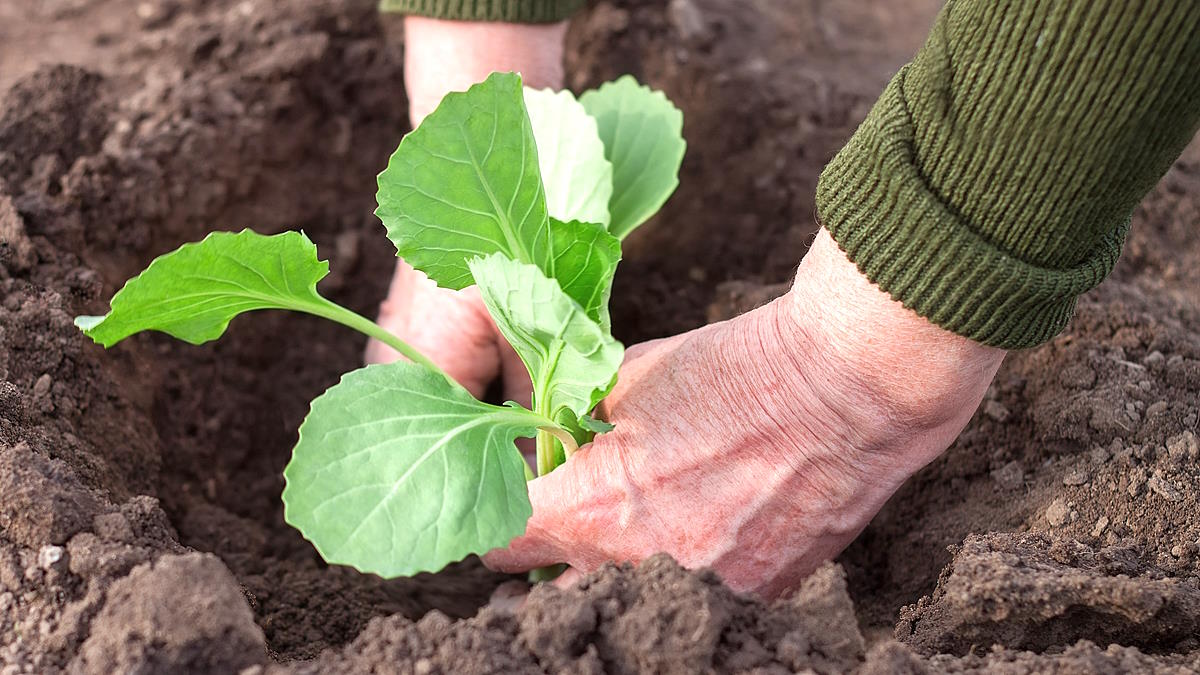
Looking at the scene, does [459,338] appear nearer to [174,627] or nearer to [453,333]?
[453,333]

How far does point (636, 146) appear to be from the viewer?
1689 mm

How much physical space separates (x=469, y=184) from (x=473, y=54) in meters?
0.71

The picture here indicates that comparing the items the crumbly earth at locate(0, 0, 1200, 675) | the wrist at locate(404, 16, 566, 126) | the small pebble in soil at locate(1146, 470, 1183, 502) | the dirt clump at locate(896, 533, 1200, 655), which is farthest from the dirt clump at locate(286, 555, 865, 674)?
the wrist at locate(404, 16, 566, 126)

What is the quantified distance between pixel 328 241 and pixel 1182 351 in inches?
65.2

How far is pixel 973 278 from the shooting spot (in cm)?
117

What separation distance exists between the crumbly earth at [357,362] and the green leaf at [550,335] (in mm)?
234

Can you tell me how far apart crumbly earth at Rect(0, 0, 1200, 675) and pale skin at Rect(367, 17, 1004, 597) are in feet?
0.55

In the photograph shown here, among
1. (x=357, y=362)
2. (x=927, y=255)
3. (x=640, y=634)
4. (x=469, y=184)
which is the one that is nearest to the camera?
(x=640, y=634)

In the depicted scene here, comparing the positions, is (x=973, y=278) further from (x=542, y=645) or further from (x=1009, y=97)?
(x=542, y=645)

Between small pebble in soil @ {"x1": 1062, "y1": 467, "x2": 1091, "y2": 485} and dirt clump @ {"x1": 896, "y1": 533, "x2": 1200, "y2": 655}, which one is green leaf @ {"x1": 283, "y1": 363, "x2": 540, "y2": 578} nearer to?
dirt clump @ {"x1": 896, "y1": 533, "x2": 1200, "y2": 655}

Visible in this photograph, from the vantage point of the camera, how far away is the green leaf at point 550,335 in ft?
3.71

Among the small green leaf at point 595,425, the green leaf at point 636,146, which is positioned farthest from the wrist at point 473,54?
the small green leaf at point 595,425

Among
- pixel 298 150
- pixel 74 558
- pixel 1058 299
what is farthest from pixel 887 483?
pixel 298 150

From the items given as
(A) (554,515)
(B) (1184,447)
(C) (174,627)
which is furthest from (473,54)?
(B) (1184,447)
